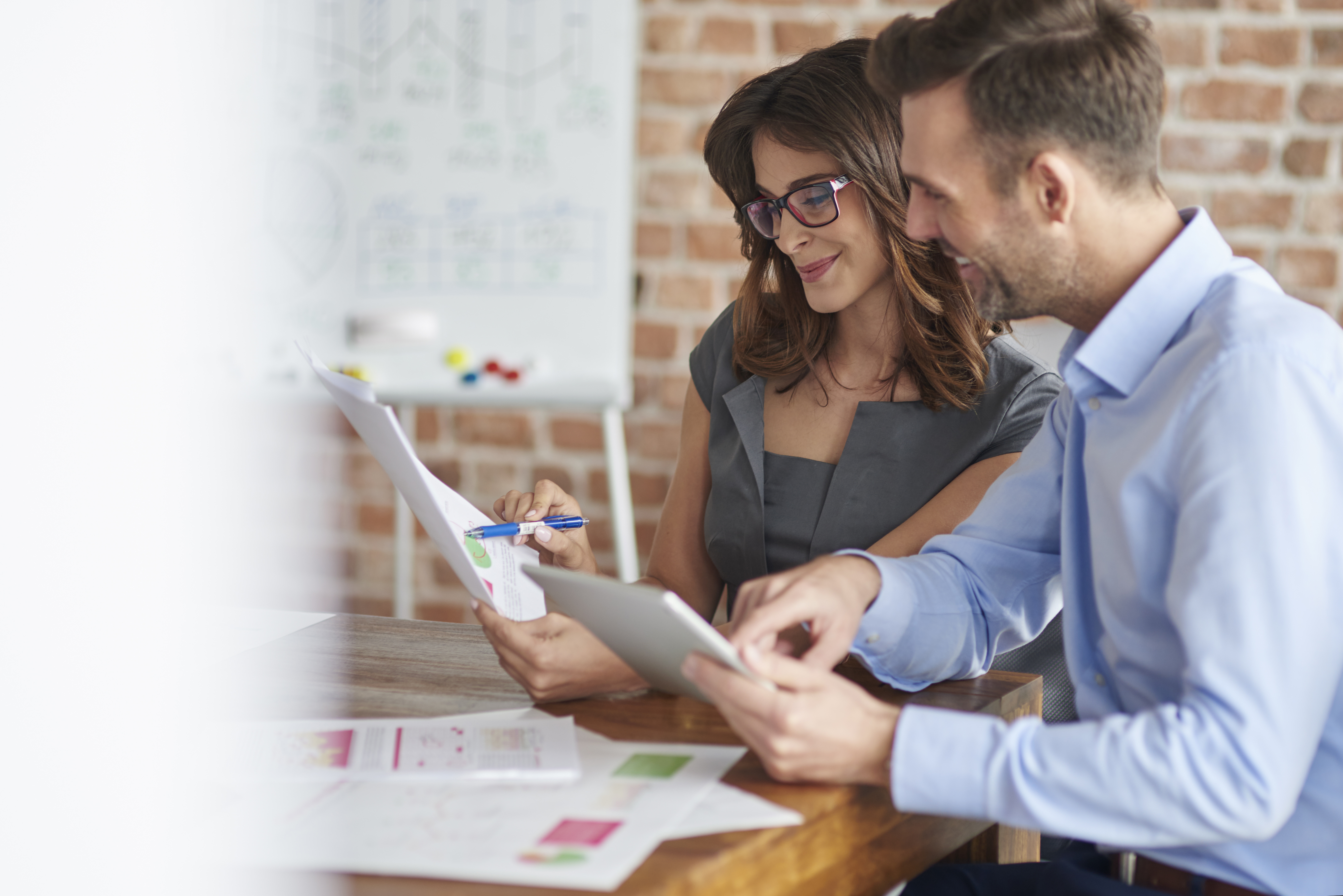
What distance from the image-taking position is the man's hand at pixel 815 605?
0.85 m

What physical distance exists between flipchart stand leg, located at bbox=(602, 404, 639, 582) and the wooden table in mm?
1033

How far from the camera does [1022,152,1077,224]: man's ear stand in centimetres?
86

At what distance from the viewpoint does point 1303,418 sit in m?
0.72

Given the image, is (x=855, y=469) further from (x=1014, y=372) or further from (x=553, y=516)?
(x=553, y=516)

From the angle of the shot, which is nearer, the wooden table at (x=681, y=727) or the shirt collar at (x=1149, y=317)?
→ the wooden table at (x=681, y=727)

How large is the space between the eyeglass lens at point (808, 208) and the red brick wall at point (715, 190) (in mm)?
950

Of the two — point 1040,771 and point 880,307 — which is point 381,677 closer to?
point 1040,771

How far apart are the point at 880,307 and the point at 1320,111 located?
136cm

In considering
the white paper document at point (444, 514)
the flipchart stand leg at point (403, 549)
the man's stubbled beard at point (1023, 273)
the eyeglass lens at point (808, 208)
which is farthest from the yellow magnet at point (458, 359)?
the man's stubbled beard at point (1023, 273)

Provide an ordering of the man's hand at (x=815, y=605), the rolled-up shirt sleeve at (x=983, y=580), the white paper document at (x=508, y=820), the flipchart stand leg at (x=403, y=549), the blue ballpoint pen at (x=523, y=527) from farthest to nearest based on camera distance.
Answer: the flipchart stand leg at (x=403, y=549), the blue ballpoint pen at (x=523, y=527), the rolled-up shirt sleeve at (x=983, y=580), the man's hand at (x=815, y=605), the white paper document at (x=508, y=820)

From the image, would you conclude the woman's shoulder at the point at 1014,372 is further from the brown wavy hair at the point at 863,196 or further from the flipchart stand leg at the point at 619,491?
the flipchart stand leg at the point at 619,491

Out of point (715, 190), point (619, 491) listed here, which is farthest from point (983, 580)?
point (715, 190)

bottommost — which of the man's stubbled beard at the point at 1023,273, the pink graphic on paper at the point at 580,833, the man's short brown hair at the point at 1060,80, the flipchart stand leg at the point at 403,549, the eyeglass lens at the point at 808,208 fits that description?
the flipchart stand leg at the point at 403,549

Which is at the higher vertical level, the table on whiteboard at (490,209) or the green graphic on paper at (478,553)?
the table on whiteboard at (490,209)
